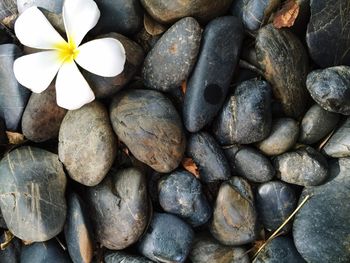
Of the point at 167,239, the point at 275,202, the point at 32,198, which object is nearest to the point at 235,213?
the point at 275,202

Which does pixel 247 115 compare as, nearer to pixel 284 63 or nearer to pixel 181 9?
pixel 284 63

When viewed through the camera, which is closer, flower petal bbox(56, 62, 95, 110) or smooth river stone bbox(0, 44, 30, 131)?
flower petal bbox(56, 62, 95, 110)

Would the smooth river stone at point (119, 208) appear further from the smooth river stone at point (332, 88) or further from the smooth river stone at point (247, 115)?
the smooth river stone at point (332, 88)

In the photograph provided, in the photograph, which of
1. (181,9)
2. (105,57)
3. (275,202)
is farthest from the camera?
(275,202)

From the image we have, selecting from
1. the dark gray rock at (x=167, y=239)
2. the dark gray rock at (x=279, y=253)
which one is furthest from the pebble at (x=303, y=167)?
the dark gray rock at (x=167, y=239)

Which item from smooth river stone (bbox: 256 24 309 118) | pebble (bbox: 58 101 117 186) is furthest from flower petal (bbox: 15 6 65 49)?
smooth river stone (bbox: 256 24 309 118)

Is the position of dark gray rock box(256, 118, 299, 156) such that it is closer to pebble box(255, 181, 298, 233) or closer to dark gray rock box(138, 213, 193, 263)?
pebble box(255, 181, 298, 233)
